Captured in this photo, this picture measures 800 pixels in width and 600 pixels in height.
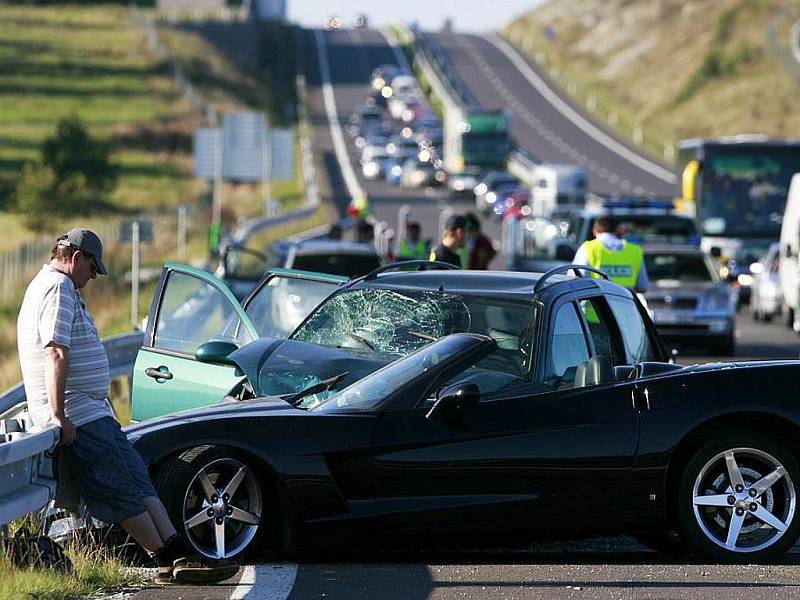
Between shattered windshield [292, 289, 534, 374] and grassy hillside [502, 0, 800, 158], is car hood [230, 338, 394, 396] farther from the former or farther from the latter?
grassy hillside [502, 0, 800, 158]

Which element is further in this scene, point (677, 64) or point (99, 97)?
point (677, 64)

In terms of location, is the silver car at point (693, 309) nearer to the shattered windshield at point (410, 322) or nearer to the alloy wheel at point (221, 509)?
the shattered windshield at point (410, 322)

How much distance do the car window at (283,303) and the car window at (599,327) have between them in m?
2.25

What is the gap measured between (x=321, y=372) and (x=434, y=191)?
6885 cm

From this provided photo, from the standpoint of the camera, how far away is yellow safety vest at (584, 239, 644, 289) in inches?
618

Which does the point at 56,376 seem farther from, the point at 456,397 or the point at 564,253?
the point at 564,253

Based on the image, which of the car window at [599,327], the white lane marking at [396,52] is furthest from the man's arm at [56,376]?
the white lane marking at [396,52]

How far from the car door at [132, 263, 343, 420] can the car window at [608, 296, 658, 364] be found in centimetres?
194

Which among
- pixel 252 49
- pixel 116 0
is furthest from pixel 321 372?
pixel 116 0

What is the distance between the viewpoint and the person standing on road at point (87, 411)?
7680mm

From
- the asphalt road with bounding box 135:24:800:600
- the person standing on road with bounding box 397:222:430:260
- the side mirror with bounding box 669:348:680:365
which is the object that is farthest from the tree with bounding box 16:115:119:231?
the asphalt road with bounding box 135:24:800:600

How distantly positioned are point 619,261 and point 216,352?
6.46 meters

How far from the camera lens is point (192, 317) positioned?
11.1m

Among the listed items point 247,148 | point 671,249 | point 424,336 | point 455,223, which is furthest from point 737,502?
point 247,148
